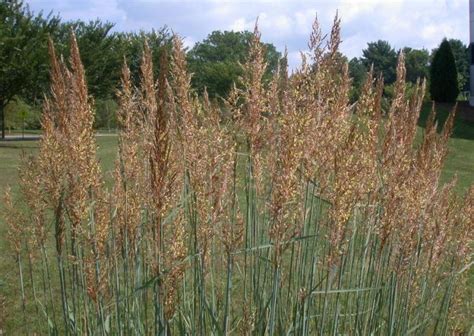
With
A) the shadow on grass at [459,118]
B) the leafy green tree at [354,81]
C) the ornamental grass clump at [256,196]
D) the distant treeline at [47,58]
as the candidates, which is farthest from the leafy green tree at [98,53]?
the ornamental grass clump at [256,196]

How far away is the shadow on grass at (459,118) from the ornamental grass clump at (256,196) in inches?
733

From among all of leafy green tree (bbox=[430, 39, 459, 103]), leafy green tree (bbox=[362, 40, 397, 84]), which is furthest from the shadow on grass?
leafy green tree (bbox=[362, 40, 397, 84])

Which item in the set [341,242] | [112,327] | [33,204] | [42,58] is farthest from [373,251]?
[42,58]

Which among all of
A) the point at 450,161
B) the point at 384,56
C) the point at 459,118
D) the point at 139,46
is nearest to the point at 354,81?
the point at 139,46

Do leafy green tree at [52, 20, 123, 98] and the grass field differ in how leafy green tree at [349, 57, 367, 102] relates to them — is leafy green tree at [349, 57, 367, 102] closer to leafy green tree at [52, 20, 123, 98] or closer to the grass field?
the grass field

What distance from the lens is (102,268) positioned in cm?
227

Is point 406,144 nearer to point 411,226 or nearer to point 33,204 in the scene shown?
point 411,226

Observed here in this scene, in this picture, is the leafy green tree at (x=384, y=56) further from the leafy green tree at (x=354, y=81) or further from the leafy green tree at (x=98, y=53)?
Answer: the leafy green tree at (x=354, y=81)

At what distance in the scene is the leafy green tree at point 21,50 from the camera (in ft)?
78.3

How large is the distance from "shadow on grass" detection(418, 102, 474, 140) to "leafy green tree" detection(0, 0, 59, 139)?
1301cm

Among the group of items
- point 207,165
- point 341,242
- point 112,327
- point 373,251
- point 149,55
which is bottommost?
point 112,327

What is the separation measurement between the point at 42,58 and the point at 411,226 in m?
24.4

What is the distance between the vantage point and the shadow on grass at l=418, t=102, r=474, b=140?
69.3 feet

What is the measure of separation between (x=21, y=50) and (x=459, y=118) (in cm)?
1505
